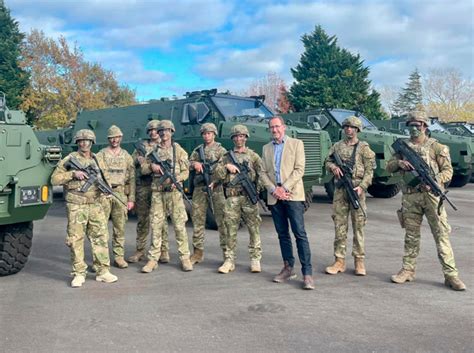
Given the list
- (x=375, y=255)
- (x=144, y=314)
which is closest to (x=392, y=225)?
(x=375, y=255)

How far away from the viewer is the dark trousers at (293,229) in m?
4.88

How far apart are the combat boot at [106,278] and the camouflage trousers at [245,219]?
1.22 metres

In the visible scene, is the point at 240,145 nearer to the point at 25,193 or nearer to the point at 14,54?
the point at 25,193

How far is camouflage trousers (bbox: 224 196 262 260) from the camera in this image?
548 centimetres

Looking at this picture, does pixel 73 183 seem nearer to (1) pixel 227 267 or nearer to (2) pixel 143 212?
(2) pixel 143 212

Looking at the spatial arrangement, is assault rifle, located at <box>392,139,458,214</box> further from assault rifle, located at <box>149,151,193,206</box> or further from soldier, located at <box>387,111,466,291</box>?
assault rifle, located at <box>149,151,193,206</box>

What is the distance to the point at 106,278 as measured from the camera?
16.9 ft

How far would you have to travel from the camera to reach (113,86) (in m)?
32.5

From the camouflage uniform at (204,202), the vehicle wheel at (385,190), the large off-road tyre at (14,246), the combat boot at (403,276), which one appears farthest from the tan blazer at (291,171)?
the vehicle wheel at (385,190)

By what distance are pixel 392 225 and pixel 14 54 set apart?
26247 millimetres

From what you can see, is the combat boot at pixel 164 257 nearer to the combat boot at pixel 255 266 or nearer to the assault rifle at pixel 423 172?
the combat boot at pixel 255 266

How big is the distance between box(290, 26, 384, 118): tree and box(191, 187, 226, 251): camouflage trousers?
22298mm

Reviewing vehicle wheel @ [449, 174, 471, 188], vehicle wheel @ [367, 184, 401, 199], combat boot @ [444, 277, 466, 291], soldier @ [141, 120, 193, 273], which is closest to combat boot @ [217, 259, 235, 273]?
soldier @ [141, 120, 193, 273]

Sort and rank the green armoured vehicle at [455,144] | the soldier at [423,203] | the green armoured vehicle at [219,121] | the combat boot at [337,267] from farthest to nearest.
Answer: the green armoured vehicle at [455,144]
the green armoured vehicle at [219,121]
the combat boot at [337,267]
the soldier at [423,203]
